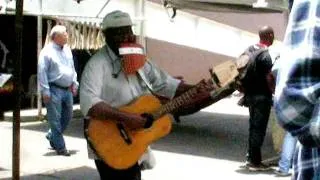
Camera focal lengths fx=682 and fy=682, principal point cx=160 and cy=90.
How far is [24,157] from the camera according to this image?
31.5ft

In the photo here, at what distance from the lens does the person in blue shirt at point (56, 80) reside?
9555mm

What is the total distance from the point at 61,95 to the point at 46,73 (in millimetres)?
381

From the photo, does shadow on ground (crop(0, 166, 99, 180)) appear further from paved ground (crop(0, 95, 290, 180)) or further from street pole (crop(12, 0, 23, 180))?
street pole (crop(12, 0, 23, 180))

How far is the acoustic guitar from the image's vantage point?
14.7ft

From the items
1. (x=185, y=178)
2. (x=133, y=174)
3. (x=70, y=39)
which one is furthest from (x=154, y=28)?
(x=133, y=174)

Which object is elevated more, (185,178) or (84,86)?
(84,86)

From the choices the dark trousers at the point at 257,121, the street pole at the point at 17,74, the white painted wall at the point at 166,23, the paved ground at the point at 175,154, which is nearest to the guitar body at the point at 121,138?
the street pole at the point at 17,74

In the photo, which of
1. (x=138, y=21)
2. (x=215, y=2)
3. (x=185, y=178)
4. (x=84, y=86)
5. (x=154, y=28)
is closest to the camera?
(x=84, y=86)

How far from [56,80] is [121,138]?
17.0 feet

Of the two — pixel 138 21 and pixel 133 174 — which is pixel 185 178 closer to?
pixel 133 174

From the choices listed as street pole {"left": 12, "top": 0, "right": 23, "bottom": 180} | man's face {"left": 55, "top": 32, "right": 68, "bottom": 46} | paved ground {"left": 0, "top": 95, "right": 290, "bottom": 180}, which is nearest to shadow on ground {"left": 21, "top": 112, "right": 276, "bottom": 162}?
paved ground {"left": 0, "top": 95, "right": 290, "bottom": 180}

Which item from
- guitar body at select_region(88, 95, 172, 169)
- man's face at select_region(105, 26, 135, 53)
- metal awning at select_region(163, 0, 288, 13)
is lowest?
guitar body at select_region(88, 95, 172, 169)

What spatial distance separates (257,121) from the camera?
28.3ft

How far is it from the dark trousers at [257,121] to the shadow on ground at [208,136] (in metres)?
0.76
